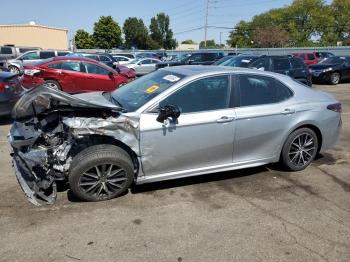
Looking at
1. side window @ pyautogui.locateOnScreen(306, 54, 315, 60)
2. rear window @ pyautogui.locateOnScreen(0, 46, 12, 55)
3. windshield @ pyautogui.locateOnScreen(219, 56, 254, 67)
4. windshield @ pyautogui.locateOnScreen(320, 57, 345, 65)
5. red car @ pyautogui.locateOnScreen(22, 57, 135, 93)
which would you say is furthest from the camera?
rear window @ pyautogui.locateOnScreen(0, 46, 12, 55)

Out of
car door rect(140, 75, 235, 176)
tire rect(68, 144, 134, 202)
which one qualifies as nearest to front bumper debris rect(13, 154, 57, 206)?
tire rect(68, 144, 134, 202)

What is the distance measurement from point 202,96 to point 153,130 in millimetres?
820

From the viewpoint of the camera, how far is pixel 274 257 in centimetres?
328

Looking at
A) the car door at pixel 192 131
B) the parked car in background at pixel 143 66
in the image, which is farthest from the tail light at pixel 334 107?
the parked car in background at pixel 143 66

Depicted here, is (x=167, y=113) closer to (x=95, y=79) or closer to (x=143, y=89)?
(x=143, y=89)

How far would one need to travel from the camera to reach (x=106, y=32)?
238 feet

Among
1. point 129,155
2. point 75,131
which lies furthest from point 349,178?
point 75,131

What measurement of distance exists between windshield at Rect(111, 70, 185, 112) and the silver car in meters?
0.02

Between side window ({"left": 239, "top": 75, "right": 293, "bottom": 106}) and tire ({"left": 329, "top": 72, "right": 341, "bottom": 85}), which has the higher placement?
side window ({"left": 239, "top": 75, "right": 293, "bottom": 106})

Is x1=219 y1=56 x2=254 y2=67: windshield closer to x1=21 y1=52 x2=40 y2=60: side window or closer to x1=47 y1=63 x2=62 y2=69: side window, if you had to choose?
x1=47 y1=63 x2=62 y2=69: side window

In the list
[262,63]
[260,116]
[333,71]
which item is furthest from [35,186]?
[333,71]

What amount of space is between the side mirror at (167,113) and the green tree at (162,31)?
86.2 m

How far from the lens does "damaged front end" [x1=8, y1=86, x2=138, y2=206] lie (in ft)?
13.3

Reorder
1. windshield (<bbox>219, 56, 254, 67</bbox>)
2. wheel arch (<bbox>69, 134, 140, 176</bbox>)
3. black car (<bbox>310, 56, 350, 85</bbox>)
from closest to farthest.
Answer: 1. wheel arch (<bbox>69, 134, 140, 176</bbox>)
2. windshield (<bbox>219, 56, 254, 67</bbox>)
3. black car (<bbox>310, 56, 350, 85</bbox>)
